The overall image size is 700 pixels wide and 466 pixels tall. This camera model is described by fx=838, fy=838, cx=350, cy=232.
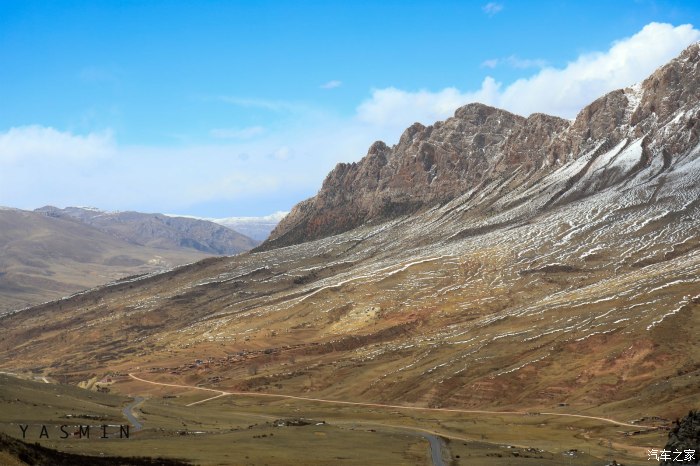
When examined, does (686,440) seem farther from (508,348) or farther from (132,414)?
(508,348)

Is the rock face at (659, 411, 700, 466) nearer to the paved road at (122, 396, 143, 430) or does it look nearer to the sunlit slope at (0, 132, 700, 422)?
the paved road at (122, 396, 143, 430)

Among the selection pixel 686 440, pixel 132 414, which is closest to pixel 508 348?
pixel 132 414

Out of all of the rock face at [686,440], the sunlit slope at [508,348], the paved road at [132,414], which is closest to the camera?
the rock face at [686,440]

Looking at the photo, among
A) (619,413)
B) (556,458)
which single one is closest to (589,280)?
(619,413)

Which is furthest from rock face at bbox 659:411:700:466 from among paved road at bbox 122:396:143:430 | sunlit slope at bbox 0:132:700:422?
sunlit slope at bbox 0:132:700:422

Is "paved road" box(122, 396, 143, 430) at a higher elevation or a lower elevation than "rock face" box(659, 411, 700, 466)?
lower

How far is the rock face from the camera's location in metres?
48.6

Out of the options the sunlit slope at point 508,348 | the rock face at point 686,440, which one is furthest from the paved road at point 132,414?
the rock face at point 686,440

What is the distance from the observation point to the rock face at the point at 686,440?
48.6 meters

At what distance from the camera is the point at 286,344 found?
18400 centimetres

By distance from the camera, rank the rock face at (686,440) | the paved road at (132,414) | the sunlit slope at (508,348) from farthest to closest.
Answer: the sunlit slope at (508,348)
the paved road at (132,414)
the rock face at (686,440)

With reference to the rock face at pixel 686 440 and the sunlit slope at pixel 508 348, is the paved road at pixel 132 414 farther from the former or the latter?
the rock face at pixel 686 440

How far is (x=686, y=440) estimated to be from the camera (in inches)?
2008

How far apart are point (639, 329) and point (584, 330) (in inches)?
389
